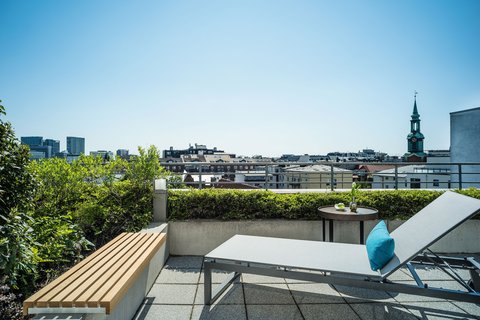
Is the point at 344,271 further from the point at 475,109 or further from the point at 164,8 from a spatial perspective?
the point at 475,109

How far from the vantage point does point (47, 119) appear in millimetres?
10547

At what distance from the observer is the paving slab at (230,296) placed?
9.52ft

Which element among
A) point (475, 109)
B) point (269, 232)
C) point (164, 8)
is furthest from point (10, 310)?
point (475, 109)

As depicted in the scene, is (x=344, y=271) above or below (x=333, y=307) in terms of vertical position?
above

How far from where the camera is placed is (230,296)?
3012 millimetres

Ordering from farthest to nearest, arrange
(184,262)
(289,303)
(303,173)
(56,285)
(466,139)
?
1. (466,139)
2. (303,173)
3. (184,262)
4. (289,303)
5. (56,285)

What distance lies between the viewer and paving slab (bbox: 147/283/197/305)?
9.52 ft

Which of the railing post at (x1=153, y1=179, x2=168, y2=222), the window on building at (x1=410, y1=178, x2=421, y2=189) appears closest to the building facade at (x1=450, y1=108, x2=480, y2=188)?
the window on building at (x1=410, y1=178, x2=421, y2=189)

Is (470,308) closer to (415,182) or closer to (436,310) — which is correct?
(436,310)

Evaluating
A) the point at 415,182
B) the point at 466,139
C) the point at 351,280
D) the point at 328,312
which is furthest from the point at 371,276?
the point at 466,139

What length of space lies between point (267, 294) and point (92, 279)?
1.80 metres

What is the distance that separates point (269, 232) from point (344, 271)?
2058 mm

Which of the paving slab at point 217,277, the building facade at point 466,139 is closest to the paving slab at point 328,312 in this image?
the paving slab at point 217,277

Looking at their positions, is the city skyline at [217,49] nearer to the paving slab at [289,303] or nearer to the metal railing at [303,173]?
the metal railing at [303,173]
